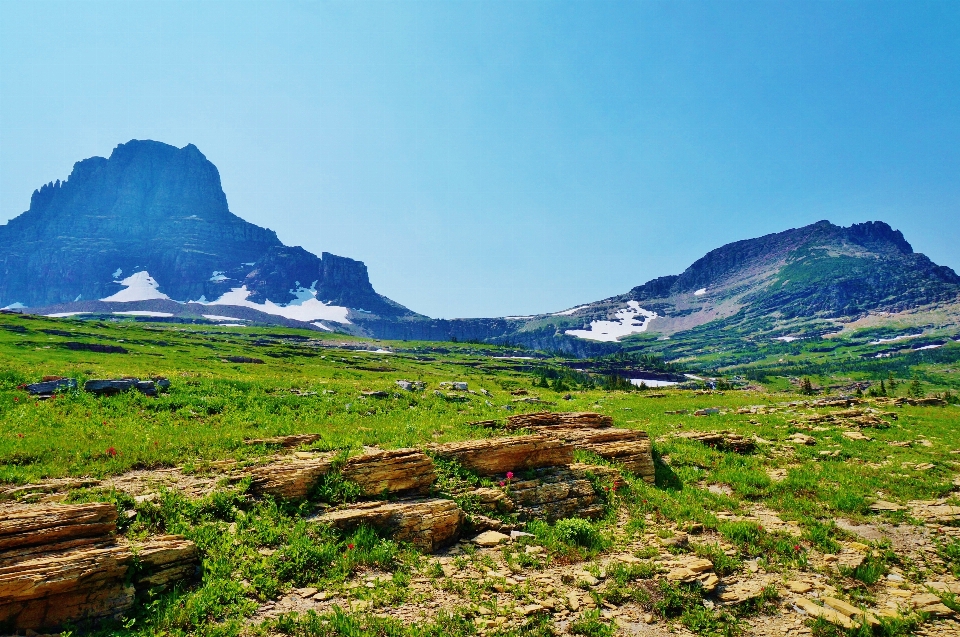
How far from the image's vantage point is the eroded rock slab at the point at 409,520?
42.1ft

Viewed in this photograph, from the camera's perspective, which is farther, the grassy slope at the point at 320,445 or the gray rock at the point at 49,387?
the gray rock at the point at 49,387

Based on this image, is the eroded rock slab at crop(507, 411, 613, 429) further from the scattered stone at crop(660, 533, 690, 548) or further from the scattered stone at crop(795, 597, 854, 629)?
the scattered stone at crop(795, 597, 854, 629)

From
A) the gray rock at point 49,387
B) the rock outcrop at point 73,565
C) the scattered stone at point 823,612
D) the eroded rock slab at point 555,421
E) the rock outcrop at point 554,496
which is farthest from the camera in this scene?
the eroded rock slab at point 555,421

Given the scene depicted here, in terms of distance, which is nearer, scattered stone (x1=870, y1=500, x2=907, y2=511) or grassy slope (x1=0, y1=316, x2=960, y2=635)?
grassy slope (x1=0, y1=316, x2=960, y2=635)

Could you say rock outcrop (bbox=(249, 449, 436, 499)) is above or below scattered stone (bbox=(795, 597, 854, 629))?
above

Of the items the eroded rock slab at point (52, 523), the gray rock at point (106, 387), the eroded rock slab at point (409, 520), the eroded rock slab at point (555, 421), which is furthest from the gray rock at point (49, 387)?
the eroded rock slab at point (555, 421)

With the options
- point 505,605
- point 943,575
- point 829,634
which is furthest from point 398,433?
point 943,575

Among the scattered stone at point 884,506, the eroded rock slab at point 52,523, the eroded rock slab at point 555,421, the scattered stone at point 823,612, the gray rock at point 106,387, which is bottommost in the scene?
the scattered stone at point 884,506

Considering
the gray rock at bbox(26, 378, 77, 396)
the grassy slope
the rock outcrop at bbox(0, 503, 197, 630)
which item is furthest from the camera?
the gray rock at bbox(26, 378, 77, 396)

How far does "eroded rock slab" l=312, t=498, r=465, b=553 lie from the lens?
12.8 m

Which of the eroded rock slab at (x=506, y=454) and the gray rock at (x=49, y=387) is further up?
the gray rock at (x=49, y=387)

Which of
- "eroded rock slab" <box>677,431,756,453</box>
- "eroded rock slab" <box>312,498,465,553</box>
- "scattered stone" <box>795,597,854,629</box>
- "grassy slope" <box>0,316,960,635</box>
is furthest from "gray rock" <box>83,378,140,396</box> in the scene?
"eroded rock slab" <box>677,431,756,453</box>

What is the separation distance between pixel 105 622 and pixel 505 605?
803 centimetres

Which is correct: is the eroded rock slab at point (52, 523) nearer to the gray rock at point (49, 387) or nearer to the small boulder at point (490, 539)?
the small boulder at point (490, 539)
